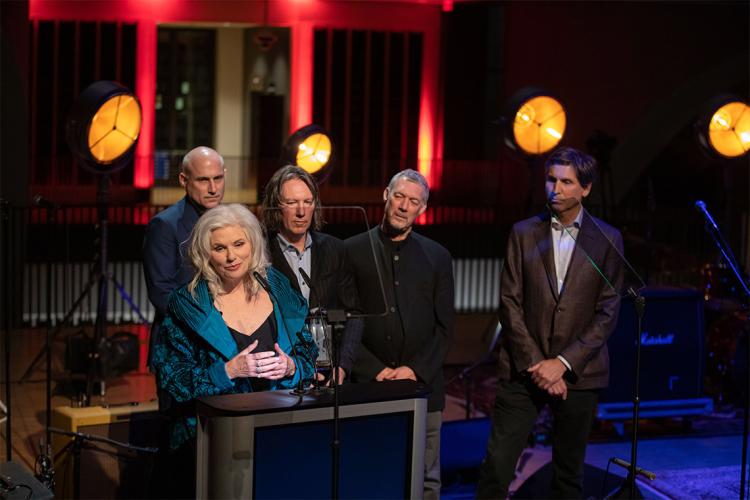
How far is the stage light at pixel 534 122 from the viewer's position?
661 cm

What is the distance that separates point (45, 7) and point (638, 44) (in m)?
6.58

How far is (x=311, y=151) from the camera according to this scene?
598 centimetres

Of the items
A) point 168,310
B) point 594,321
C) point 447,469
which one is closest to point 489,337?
point 447,469

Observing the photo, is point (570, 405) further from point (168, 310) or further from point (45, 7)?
point (45, 7)

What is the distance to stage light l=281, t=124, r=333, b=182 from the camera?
233 inches

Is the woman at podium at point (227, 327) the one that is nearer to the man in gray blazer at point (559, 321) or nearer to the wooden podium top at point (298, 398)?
the wooden podium top at point (298, 398)

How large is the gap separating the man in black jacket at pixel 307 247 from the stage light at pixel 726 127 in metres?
3.18

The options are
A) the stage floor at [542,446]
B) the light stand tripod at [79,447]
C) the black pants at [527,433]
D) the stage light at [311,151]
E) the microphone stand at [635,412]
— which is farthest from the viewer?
the stage light at [311,151]

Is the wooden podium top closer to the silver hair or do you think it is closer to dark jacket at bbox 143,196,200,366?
the silver hair

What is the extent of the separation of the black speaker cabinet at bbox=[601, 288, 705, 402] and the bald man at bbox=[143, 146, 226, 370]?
8.08ft

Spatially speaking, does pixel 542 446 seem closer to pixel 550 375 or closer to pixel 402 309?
pixel 550 375

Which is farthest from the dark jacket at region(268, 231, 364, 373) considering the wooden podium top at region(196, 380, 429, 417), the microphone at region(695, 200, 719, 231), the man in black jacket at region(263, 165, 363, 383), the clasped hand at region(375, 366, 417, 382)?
the microphone at region(695, 200, 719, 231)

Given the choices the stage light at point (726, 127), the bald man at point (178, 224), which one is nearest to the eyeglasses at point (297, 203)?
the bald man at point (178, 224)

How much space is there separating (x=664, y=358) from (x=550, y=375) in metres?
1.96
